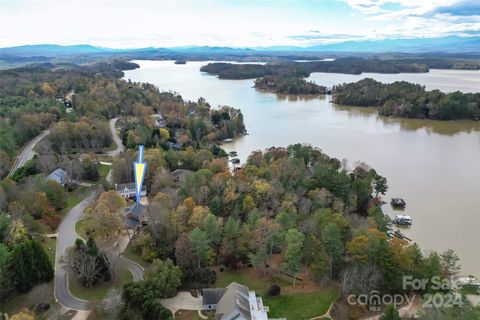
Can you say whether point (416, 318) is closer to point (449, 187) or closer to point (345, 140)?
point (449, 187)

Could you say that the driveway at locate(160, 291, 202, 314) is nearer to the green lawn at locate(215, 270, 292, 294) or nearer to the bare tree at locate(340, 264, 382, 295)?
the green lawn at locate(215, 270, 292, 294)

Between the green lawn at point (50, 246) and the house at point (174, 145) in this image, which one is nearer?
the green lawn at point (50, 246)

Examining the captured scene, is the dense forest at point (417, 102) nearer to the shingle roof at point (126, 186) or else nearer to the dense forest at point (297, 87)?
the dense forest at point (297, 87)

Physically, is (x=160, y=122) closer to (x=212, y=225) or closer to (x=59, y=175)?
(x=59, y=175)

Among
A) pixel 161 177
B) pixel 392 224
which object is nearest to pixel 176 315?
pixel 161 177

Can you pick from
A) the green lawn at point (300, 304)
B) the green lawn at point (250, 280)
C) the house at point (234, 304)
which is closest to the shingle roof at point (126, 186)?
the green lawn at point (250, 280)

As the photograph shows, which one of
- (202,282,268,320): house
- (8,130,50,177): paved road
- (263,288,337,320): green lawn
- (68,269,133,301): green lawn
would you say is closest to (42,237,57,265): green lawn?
(68,269,133,301): green lawn
